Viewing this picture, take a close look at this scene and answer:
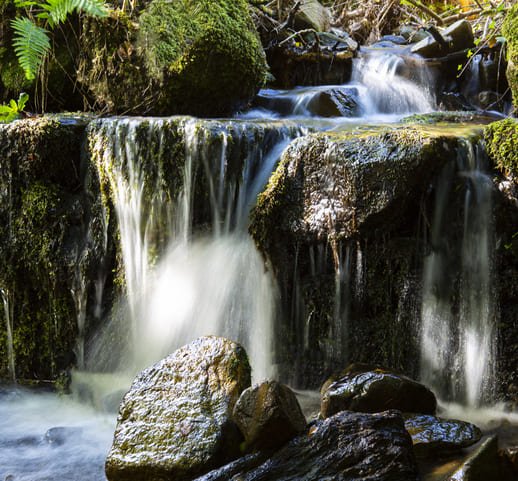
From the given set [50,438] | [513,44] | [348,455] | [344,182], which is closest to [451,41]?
[513,44]

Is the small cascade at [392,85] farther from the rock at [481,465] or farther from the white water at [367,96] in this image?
the rock at [481,465]

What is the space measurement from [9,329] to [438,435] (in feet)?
11.6

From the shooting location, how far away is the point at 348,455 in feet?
8.00

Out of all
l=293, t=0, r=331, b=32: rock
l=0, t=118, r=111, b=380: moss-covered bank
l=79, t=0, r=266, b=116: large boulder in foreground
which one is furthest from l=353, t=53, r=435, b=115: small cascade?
l=0, t=118, r=111, b=380: moss-covered bank

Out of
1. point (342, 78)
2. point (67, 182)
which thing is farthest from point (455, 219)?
point (342, 78)

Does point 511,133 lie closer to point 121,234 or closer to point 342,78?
point 121,234

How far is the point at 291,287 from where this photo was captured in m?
4.03

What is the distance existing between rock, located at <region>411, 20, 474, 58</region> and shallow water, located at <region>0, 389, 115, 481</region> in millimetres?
5706

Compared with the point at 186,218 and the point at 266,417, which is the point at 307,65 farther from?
the point at 266,417

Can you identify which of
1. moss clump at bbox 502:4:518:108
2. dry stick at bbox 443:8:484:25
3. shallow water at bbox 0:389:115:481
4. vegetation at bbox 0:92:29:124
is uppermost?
dry stick at bbox 443:8:484:25

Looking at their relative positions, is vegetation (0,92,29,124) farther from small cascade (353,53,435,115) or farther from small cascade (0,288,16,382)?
small cascade (353,53,435,115)

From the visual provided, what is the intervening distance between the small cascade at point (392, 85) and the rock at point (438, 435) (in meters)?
4.20

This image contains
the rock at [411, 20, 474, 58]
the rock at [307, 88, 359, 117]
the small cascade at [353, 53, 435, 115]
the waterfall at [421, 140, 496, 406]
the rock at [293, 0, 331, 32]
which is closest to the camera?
the waterfall at [421, 140, 496, 406]

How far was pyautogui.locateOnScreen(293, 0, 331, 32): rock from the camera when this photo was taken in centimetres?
807
